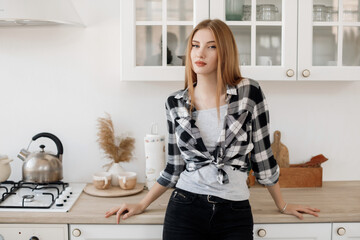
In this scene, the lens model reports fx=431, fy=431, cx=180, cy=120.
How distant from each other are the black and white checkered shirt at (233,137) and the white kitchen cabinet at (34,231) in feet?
1.73

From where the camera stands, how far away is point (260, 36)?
6.87 feet

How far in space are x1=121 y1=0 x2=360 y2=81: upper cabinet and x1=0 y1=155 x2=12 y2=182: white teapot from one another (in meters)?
0.79

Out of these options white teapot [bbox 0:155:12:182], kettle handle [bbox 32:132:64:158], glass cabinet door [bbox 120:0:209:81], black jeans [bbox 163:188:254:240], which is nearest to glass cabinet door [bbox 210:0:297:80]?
glass cabinet door [bbox 120:0:209:81]

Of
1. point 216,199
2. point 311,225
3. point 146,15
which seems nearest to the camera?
point 216,199

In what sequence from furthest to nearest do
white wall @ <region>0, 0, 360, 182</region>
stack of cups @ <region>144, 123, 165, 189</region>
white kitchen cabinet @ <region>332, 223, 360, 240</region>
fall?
white wall @ <region>0, 0, 360, 182</region>, stack of cups @ <region>144, 123, 165, 189</region>, white kitchen cabinet @ <region>332, 223, 360, 240</region>

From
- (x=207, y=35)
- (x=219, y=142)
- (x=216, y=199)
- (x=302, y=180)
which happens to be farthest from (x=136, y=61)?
(x=302, y=180)

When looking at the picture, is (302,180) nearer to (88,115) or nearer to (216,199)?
(216,199)

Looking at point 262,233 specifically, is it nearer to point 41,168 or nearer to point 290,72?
point 290,72

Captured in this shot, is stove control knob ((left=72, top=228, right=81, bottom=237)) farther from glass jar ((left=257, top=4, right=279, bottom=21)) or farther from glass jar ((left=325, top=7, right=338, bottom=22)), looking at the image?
glass jar ((left=325, top=7, right=338, bottom=22))

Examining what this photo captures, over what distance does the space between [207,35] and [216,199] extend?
662 millimetres

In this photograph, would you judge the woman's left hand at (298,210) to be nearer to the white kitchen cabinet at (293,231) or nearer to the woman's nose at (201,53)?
the white kitchen cabinet at (293,231)

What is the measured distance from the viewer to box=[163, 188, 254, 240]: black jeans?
1.69 meters

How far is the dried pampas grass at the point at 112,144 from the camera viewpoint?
235 cm

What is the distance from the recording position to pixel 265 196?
7.11 ft
